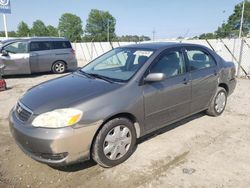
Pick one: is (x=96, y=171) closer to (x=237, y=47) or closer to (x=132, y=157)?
(x=132, y=157)

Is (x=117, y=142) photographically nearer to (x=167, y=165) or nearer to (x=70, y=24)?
(x=167, y=165)

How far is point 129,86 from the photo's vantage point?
3070 millimetres

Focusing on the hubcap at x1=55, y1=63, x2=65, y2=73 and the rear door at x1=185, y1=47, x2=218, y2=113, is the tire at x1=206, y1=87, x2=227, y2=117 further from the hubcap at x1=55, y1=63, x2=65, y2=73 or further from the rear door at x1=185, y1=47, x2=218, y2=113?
the hubcap at x1=55, y1=63, x2=65, y2=73

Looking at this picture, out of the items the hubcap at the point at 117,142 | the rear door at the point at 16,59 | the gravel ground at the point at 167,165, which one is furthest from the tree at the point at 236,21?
the hubcap at the point at 117,142

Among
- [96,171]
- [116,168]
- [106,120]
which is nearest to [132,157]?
[116,168]

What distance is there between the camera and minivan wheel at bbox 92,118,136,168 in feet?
9.21

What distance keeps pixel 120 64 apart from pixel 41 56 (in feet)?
24.2

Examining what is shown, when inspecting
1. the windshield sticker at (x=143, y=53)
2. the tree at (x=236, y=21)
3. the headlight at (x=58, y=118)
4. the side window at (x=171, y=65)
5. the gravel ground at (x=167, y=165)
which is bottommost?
the gravel ground at (x=167, y=165)

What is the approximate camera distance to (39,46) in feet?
33.4

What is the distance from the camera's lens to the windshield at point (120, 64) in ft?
11.1

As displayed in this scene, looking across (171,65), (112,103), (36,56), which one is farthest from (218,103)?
(36,56)

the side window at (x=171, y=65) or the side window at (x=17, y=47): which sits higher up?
the side window at (x=17, y=47)

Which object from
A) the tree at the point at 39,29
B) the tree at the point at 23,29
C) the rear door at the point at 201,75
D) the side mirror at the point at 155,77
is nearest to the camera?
the side mirror at the point at 155,77

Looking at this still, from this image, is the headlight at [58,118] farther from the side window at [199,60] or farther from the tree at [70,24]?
the tree at [70,24]
